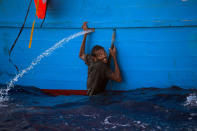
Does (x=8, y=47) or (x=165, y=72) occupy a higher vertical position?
(x=8, y=47)

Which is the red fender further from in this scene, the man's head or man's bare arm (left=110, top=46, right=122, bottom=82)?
man's bare arm (left=110, top=46, right=122, bottom=82)

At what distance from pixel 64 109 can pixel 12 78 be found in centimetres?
147

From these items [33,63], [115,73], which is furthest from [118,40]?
[33,63]

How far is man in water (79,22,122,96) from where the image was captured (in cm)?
330

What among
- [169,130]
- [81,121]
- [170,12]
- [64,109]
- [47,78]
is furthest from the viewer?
[47,78]

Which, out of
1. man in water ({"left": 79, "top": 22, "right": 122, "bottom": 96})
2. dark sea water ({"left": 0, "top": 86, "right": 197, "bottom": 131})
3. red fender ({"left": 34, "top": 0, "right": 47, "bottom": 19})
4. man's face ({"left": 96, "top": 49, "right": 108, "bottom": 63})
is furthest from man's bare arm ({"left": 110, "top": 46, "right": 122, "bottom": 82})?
red fender ({"left": 34, "top": 0, "right": 47, "bottom": 19})

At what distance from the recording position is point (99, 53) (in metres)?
3.39

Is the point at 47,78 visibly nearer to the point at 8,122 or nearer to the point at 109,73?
the point at 109,73

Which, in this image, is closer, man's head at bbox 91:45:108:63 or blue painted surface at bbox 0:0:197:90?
blue painted surface at bbox 0:0:197:90

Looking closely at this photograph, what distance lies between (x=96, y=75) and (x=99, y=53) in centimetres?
32

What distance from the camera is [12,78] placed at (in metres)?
3.88

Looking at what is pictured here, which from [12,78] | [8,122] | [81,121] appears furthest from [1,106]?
[81,121]

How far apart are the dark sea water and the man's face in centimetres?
50

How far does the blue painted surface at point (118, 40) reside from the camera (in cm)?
313
